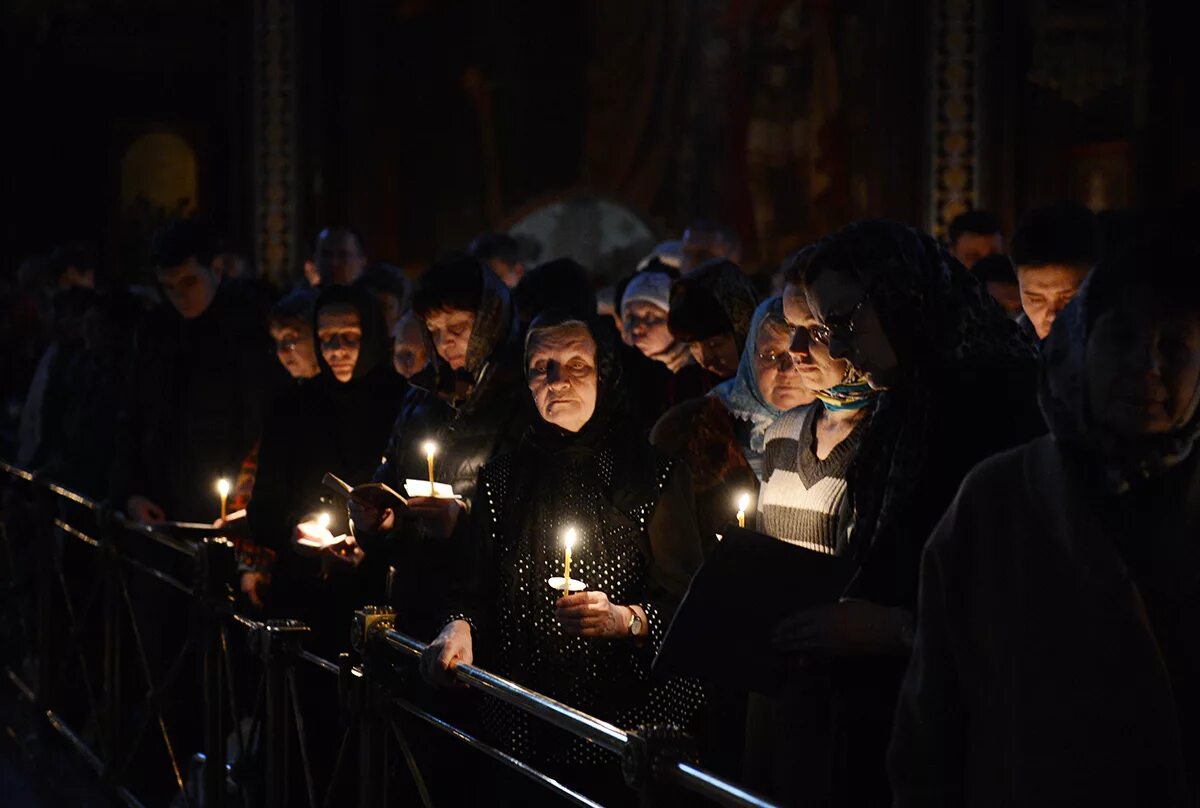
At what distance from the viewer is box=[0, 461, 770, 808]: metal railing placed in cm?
300

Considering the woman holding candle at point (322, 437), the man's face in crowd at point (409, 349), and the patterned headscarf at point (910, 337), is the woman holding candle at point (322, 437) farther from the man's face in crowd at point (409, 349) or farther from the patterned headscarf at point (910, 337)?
the patterned headscarf at point (910, 337)

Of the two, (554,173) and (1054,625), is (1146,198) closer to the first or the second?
(554,173)

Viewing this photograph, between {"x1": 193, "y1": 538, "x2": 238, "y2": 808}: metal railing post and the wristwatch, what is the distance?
1697 millimetres

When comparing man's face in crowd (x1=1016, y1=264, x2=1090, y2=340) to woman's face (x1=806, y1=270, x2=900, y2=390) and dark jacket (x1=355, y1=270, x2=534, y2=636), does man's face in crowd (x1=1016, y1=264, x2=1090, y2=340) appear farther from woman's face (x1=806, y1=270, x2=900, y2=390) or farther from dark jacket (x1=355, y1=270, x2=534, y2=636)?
woman's face (x1=806, y1=270, x2=900, y2=390)

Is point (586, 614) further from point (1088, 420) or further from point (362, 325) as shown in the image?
point (362, 325)

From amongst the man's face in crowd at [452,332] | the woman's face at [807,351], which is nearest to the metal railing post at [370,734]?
the man's face in crowd at [452,332]

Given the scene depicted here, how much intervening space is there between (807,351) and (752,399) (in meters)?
0.91

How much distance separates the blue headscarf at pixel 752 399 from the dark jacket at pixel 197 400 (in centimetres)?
256

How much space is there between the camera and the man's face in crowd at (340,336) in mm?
5223

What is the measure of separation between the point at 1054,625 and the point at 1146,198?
8284 millimetres

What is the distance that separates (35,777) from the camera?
6.48 metres

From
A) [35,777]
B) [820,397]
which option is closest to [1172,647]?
[820,397]

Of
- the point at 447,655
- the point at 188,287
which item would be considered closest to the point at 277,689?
the point at 447,655

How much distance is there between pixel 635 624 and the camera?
11.5ft
